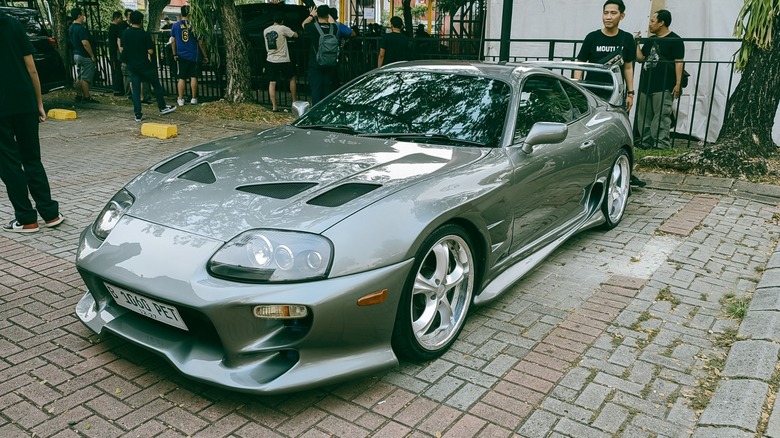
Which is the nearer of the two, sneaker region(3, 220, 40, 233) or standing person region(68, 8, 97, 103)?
sneaker region(3, 220, 40, 233)

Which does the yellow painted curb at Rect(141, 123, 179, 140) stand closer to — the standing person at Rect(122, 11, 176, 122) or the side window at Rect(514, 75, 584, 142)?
the standing person at Rect(122, 11, 176, 122)

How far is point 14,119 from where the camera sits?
5180mm

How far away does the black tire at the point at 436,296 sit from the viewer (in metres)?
3.13

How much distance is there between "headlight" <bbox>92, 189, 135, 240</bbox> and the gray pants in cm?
741

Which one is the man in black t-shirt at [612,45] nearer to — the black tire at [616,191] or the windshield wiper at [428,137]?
the black tire at [616,191]

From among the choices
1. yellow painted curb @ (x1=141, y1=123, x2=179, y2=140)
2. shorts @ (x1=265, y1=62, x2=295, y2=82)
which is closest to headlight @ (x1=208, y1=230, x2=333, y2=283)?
yellow painted curb @ (x1=141, y1=123, x2=179, y2=140)

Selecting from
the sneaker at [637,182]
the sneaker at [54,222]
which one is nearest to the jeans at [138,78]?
the sneaker at [54,222]

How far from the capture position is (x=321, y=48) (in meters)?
10.9

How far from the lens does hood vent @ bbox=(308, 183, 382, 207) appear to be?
309 cm

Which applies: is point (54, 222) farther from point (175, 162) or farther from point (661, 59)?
point (661, 59)

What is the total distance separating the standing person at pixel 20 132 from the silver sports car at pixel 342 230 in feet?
6.77

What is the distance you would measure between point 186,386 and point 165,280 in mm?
570

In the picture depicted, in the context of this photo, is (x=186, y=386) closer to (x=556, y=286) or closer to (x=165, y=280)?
(x=165, y=280)

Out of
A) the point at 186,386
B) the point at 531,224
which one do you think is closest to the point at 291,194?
the point at 186,386
